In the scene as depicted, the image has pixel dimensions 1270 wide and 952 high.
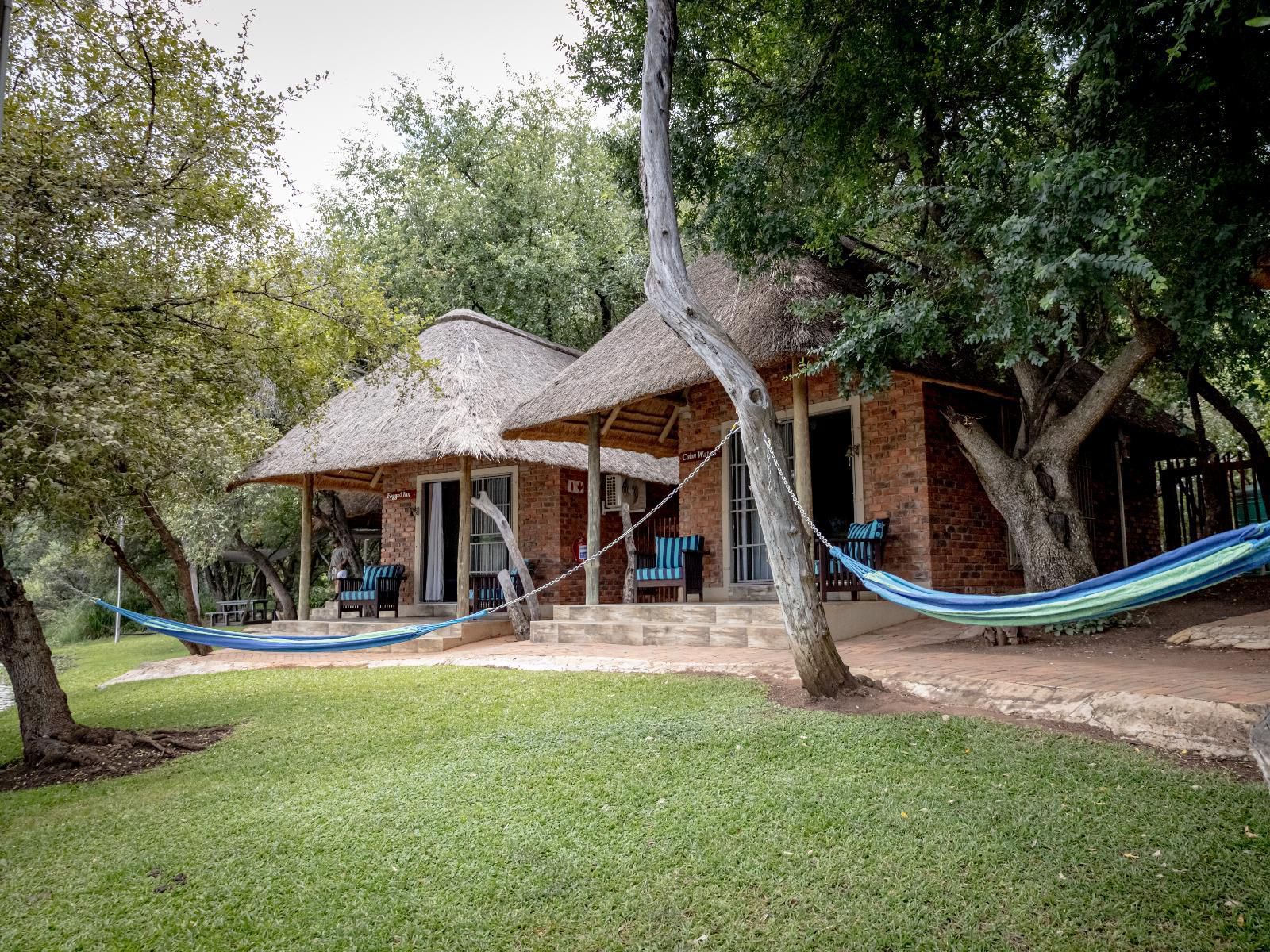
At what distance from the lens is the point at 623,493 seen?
36.6ft

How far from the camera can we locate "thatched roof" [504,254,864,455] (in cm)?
675

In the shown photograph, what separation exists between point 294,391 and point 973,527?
5869mm

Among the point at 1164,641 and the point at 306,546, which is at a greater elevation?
the point at 306,546

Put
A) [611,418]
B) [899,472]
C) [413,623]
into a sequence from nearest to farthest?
[899,472] < [611,418] < [413,623]

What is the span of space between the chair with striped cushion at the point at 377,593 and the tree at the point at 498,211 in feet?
20.4

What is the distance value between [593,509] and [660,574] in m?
0.95

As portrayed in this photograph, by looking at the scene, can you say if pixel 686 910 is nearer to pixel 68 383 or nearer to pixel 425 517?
pixel 68 383

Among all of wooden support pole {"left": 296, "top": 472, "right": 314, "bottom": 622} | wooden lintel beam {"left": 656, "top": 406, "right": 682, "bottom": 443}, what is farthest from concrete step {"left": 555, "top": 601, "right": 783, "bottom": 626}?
wooden support pole {"left": 296, "top": 472, "right": 314, "bottom": 622}

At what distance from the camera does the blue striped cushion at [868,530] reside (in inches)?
280

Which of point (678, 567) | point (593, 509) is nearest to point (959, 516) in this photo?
point (678, 567)

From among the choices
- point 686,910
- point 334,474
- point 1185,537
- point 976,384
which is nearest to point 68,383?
point 686,910

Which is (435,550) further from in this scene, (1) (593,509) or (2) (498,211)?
(2) (498,211)

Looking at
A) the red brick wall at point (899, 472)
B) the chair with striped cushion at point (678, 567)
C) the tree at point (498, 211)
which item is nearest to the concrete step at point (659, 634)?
the chair with striped cushion at point (678, 567)

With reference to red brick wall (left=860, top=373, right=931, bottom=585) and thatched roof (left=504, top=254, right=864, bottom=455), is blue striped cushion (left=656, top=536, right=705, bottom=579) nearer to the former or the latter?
thatched roof (left=504, top=254, right=864, bottom=455)
